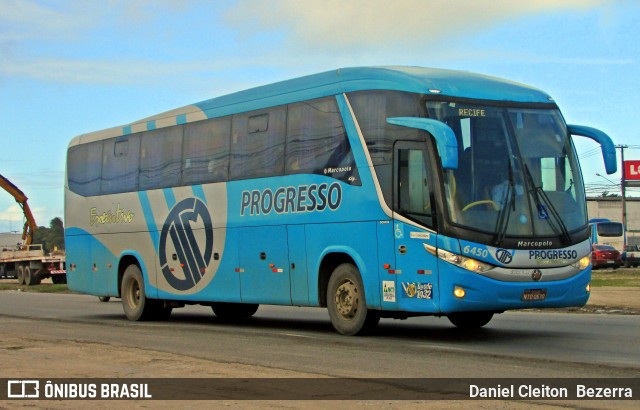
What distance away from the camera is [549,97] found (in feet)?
51.7

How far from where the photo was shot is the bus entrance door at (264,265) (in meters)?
17.5

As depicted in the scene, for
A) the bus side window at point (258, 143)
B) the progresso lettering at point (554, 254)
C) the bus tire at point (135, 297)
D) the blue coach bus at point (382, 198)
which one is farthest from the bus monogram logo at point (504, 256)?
the bus tire at point (135, 297)

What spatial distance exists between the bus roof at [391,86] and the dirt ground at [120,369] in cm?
497

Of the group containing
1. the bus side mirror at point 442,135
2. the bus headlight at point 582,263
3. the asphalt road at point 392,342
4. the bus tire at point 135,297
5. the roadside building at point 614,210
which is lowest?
the asphalt road at point 392,342

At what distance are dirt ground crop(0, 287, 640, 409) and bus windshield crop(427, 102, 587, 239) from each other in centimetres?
414

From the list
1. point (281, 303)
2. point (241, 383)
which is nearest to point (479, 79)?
point (281, 303)

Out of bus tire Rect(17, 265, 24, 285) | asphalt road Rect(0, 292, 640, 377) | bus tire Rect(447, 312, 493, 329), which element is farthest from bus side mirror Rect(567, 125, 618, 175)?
bus tire Rect(17, 265, 24, 285)

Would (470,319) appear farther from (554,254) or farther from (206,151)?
(206,151)

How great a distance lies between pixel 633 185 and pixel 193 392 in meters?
93.4

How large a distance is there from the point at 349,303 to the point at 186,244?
5217mm

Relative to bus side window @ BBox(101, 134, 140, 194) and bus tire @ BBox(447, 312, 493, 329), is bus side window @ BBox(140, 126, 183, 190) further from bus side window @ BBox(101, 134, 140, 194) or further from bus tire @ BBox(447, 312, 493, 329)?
bus tire @ BBox(447, 312, 493, 329)

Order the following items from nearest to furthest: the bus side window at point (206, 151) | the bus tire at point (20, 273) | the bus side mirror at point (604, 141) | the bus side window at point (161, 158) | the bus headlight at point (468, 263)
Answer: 1. the bus headlight at point (468, 263)
2. the bus side mirror at point (604, 141)
3. the bus side window at point (206, 151)
4. the bus side window at point (161, 158)
5. the bus tire at point (20, 273)

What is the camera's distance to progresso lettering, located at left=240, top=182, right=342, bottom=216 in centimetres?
1619

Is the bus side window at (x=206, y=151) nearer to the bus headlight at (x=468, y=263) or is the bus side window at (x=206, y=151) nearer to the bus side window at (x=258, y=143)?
the bus side window at (x=258, y=143)
